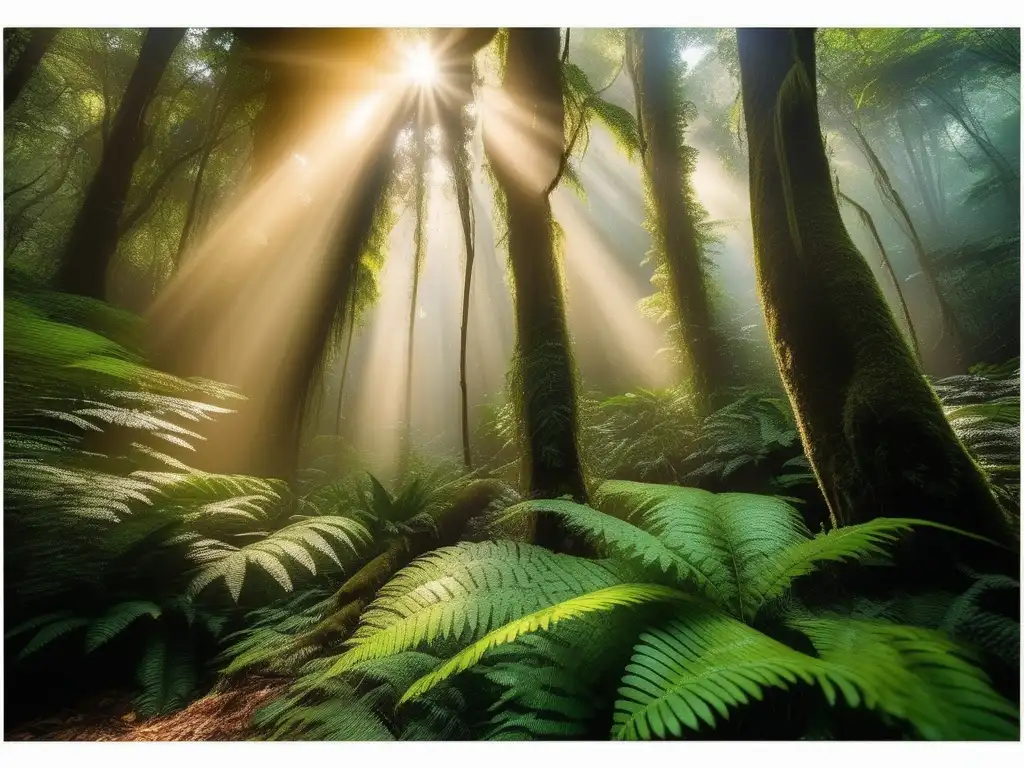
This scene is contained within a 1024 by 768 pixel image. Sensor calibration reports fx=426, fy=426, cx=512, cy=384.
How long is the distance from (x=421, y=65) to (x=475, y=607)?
11.8 ft

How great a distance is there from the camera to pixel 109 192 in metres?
4.02

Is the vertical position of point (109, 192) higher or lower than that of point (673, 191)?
lower

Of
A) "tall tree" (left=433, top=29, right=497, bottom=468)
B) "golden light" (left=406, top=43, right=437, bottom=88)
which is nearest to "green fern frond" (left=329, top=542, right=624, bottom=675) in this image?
"tall tree" (left=433, top=29, right=497, bottom=468)

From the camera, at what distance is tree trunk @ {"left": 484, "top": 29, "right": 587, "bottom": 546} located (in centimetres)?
243

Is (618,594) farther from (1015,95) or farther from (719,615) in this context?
(1015,95)

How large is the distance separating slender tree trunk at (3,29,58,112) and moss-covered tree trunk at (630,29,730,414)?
4.73 metres

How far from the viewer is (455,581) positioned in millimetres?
1386

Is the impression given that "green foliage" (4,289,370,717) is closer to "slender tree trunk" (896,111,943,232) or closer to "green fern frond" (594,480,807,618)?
"green fern frond" (594,480,807,618)

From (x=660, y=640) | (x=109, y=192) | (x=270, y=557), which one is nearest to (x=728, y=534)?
(x=660, y=640)

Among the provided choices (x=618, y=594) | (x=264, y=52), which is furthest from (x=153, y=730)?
(x=264, y=52)

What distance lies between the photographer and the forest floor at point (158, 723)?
1.42m

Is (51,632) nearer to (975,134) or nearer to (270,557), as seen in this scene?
(270,557)

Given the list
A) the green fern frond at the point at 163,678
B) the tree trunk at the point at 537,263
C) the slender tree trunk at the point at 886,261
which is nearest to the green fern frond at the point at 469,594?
the green fern frond at the point at 163,678

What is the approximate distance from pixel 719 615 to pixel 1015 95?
2.77 metres
